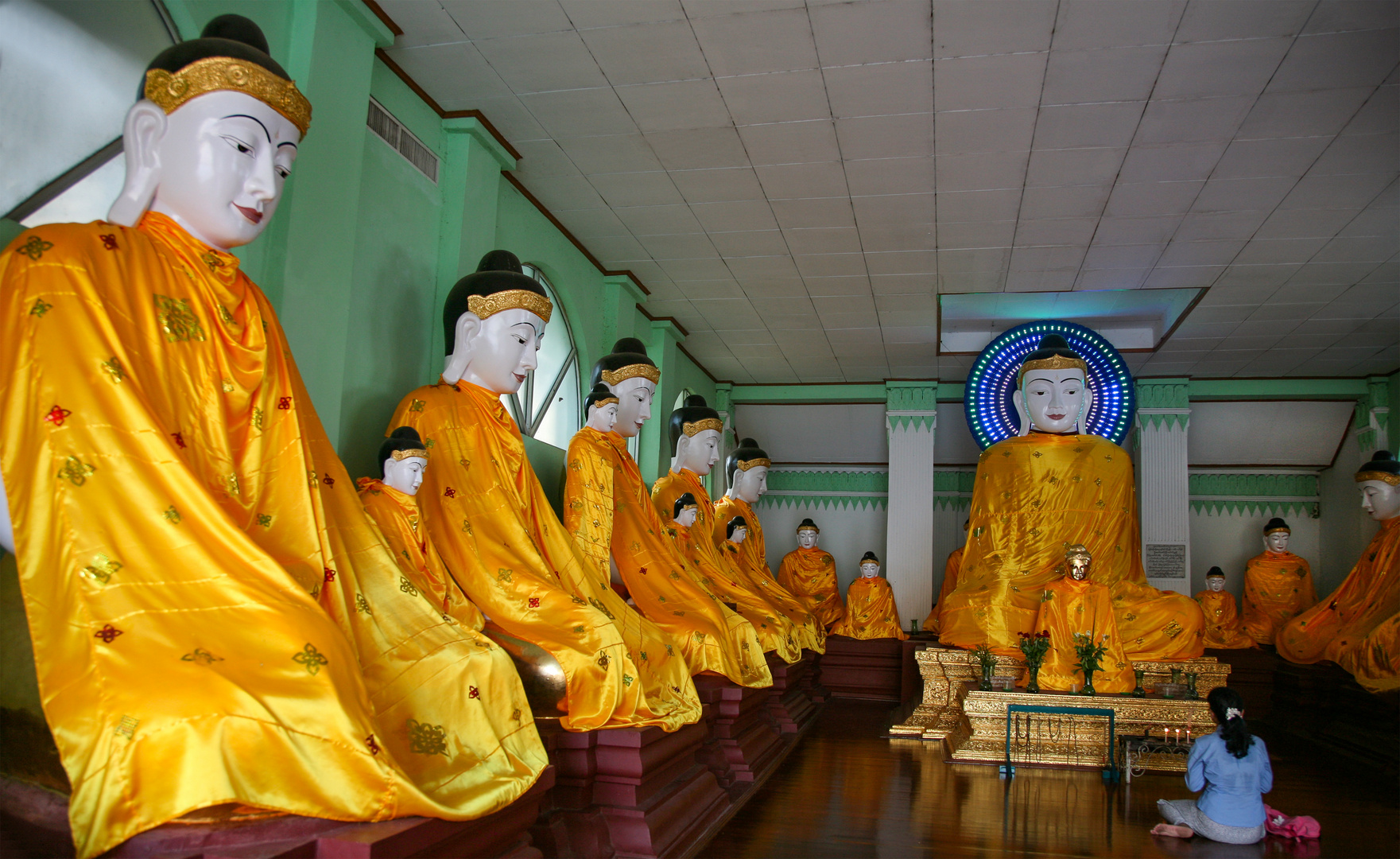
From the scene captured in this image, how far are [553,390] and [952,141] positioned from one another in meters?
2.75

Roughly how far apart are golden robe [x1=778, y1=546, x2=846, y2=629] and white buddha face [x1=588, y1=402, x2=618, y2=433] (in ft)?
13.3

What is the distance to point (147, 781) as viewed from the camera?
4.93ft

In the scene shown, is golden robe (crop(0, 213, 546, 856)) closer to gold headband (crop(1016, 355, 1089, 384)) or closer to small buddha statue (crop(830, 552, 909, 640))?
gold headband (crop(1016, 355, 1089, 384))

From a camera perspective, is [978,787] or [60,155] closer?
[60,155]

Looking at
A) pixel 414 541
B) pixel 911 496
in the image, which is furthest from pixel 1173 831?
pixel 911 496

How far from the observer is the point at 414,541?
297cm

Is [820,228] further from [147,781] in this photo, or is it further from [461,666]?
[147,781]

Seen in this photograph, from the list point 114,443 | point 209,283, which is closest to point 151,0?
point 209,283

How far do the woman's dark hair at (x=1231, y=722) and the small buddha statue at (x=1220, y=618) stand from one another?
484cm

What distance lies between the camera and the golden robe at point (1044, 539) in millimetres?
5504

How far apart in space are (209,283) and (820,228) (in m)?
3.91

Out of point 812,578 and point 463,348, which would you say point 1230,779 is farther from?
point 812,578

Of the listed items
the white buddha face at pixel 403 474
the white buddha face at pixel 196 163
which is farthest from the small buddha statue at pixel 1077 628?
the white buddha face at pixel 196 163

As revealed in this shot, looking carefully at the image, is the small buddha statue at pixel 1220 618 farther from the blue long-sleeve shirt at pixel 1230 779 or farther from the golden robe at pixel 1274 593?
the blue long-sleeve shirt at pixel 1230 779
